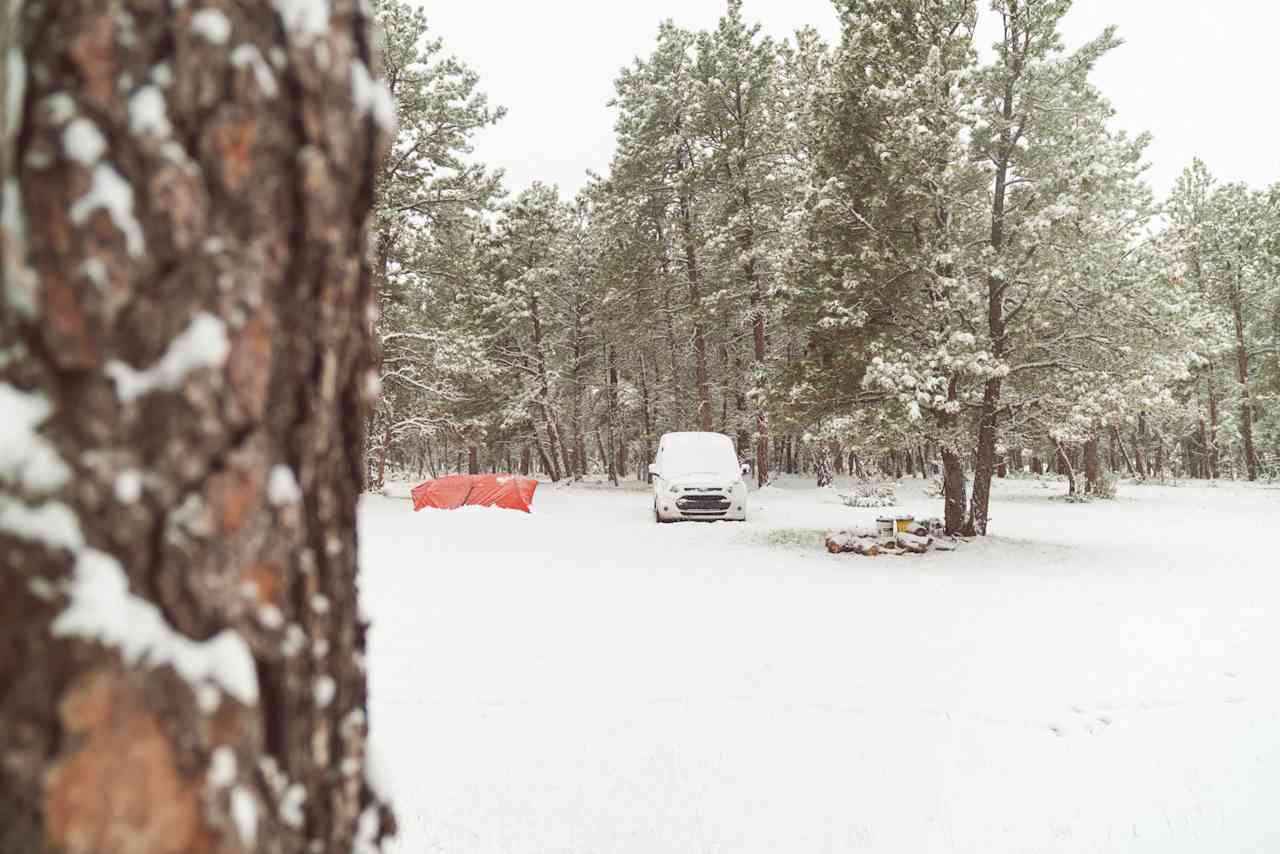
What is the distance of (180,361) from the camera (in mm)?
821

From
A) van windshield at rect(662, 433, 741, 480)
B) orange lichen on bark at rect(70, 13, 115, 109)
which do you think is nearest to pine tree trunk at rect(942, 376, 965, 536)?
van windshield at rect(662, 433, 741, 480)

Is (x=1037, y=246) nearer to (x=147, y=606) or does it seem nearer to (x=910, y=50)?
(x=910, y=50)

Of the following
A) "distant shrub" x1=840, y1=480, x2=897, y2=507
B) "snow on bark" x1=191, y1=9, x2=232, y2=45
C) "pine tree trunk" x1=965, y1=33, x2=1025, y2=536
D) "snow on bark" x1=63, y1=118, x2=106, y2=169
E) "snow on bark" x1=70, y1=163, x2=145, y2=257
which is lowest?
"distant shrub" x1=840, y1=480, x2=897, y2=507

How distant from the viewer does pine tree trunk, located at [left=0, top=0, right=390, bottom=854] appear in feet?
2.48

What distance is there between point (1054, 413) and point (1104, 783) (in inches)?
366

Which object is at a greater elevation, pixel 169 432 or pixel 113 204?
pixel 113 204

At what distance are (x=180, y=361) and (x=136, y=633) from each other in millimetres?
298

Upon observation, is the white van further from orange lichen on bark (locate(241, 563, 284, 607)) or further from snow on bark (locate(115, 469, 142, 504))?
snow on bark (locate(115, 469, 142, 504))

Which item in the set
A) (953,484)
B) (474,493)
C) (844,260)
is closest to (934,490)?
(953,484)

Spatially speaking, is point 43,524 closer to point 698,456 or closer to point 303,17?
point 303,17

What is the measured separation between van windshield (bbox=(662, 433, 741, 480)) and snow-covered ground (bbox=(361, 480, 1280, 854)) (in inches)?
231

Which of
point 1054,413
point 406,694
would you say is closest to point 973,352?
point 1054,413

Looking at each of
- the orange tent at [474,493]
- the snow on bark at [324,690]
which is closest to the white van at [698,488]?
the orange tent at [474,493]

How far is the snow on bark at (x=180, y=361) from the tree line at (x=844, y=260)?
37.9ft
